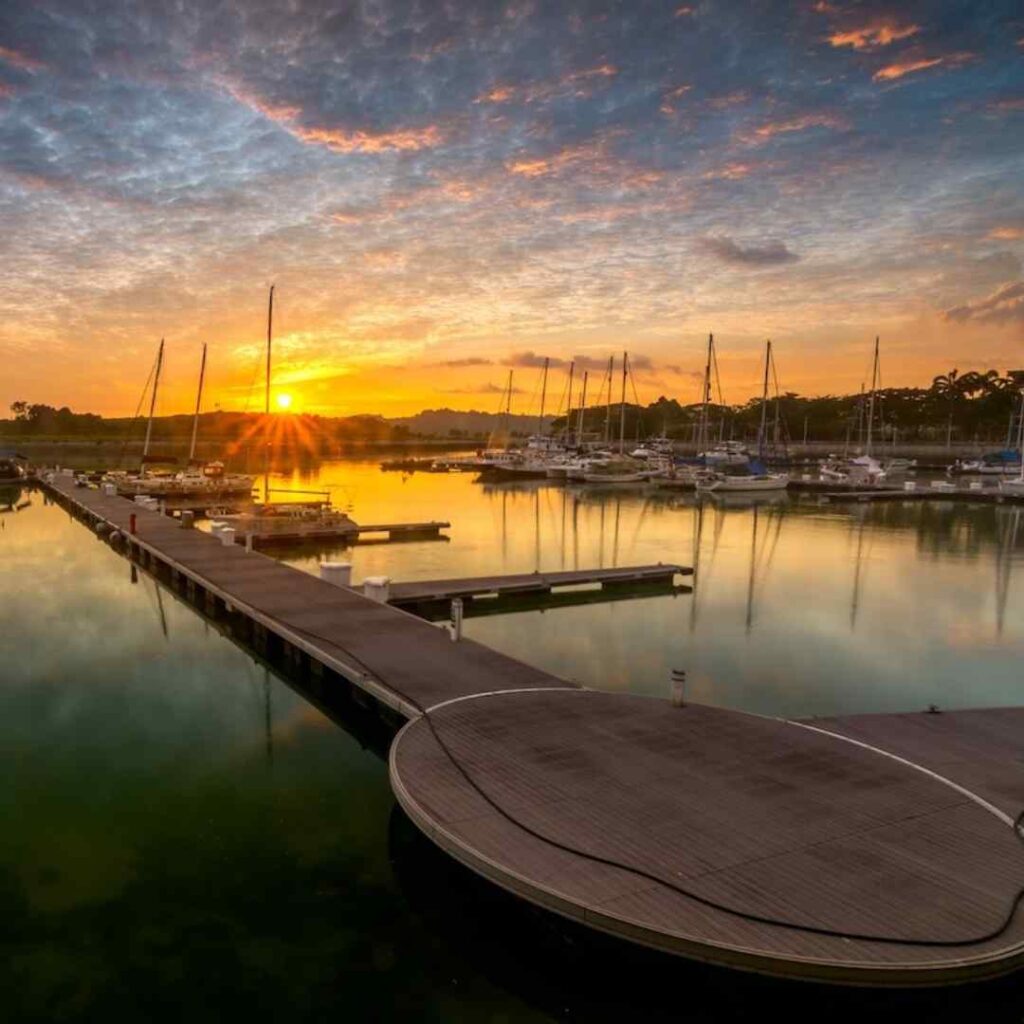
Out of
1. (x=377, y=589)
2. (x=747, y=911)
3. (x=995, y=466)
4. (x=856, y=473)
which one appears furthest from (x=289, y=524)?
(x=995, y=466)

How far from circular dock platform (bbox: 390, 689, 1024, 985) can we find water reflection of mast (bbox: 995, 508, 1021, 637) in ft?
43.6

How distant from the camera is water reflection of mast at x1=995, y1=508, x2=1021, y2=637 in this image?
828 inches

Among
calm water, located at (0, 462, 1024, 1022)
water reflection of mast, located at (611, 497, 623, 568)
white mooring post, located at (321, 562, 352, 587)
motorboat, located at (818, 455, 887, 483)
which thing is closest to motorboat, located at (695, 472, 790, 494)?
motorboat, located at (818, 455, 887, 483)

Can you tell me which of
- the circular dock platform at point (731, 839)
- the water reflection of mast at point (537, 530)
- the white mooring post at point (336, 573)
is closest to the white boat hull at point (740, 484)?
the water reflection of mast at point (537, 530)

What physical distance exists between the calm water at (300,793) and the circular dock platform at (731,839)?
0.73 metres

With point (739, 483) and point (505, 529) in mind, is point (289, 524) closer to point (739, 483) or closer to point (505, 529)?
point (505, 529)

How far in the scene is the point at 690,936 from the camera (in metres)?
5.69

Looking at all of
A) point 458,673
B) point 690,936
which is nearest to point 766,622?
point 458,673

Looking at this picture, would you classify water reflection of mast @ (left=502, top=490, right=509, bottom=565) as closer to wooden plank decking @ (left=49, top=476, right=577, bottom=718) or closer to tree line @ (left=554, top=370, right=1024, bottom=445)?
wooden plank decking @ (left=49, top=476, right=577, bottom=718)

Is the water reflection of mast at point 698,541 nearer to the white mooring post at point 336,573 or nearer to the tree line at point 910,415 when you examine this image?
the white mooring post at point 336,573

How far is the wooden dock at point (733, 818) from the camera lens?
5.74 m

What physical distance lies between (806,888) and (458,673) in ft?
21.3

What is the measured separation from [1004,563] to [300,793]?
92.5 ft

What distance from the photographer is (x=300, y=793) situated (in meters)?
9.72
